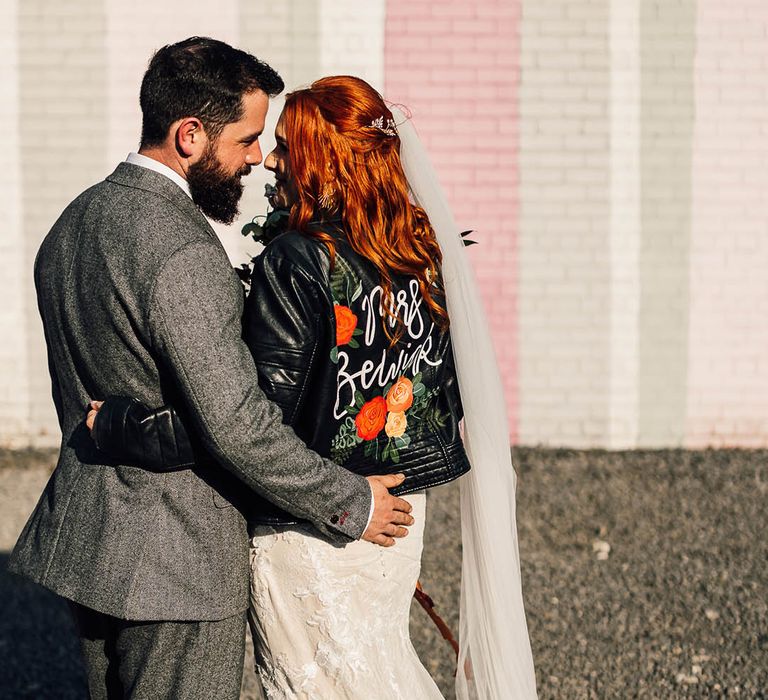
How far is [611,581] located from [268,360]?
324 cm

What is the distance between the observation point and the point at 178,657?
2.46 metres

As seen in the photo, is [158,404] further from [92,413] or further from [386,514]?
[386,514]

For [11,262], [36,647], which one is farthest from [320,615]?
[11,262]

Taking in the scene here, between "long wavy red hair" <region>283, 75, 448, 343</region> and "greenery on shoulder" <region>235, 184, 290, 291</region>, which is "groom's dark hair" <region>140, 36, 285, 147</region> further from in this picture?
"greenery on shoulder" <region>235, 184, 290, 291</region>

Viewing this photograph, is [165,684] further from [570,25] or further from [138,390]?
[570,25]

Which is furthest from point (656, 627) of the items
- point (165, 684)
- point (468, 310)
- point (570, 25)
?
point (570, 25)

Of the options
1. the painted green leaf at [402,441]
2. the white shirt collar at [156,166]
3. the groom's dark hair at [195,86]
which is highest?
the groom's dark hair at [195,86]

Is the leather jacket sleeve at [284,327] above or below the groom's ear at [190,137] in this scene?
below

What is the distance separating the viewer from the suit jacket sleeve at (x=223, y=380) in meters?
2.28

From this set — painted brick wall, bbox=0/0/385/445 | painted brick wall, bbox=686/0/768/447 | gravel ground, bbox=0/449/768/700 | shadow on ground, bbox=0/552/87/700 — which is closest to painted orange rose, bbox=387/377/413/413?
gravel ground, bbox=0/449/768/700

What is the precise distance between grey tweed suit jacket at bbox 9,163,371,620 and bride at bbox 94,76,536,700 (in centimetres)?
9

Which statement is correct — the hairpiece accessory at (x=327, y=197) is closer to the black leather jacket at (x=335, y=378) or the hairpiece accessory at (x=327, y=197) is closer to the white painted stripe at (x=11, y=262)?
the black leather jacket at (x=335, y=378)

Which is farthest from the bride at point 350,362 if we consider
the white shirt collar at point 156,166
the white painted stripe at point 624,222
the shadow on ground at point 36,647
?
the white painted stripe at point 624,222

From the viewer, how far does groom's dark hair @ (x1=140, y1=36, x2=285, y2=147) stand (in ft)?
8.09
